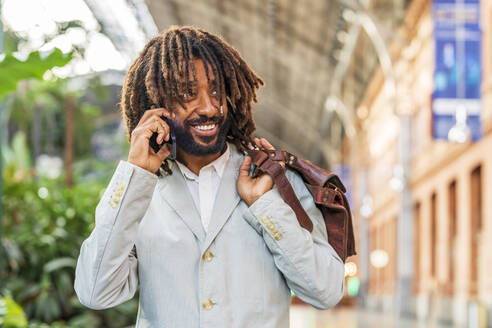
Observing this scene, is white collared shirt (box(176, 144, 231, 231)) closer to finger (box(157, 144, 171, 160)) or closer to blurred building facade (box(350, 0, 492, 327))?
finger (box(157, 144, 171, 160))

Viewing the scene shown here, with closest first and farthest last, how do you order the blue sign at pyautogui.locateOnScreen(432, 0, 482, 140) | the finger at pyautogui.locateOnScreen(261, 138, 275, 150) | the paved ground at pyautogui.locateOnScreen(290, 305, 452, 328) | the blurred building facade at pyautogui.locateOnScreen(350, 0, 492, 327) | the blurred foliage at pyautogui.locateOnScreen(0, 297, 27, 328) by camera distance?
the finger at pyautogui.locateOnScreen(261, 138, 275, 150), the blurred foliage at pyautogui.locateOnScreen(0, 297, 27, 328), the paved ground at pyautogui.locateOnScreen(290, 305, 452, 328), the blue sign at pyautogui.locateOnScreen(432, 0, 482, 140), the blurred building facade at pyautogui.locateOnScreen(350, 0, 492, 327)

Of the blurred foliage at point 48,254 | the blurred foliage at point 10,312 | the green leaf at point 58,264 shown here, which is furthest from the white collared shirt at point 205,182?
the green leaf at point 58,264

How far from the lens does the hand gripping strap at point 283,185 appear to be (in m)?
2.45

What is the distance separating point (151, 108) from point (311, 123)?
178ft

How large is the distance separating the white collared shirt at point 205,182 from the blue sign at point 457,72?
16.4 m

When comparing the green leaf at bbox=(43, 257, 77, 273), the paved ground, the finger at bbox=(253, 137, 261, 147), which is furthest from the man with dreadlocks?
the paved ground

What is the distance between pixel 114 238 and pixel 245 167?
0.44 meters

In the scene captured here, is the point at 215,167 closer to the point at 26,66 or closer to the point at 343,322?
the point at 26,66

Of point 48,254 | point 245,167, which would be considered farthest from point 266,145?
point 48,254

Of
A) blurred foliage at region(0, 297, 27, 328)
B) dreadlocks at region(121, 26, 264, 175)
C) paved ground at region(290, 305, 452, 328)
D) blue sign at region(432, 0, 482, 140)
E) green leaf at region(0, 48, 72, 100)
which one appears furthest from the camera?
blue sign at region(432, 0, 482, 140)

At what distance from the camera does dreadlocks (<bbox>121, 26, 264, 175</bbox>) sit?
8.06ft

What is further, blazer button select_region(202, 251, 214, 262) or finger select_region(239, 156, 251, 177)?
finger select_region(239, 156, 251, 177)

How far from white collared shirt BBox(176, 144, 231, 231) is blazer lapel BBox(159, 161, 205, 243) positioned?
29 millimetres

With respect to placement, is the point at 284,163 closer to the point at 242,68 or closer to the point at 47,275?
the point at 242,68
